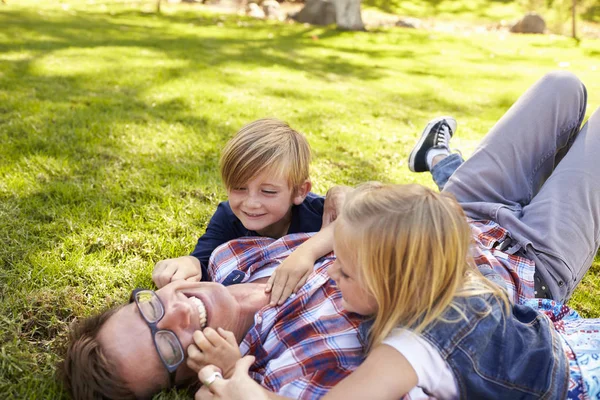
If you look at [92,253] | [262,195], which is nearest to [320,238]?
[262,195]

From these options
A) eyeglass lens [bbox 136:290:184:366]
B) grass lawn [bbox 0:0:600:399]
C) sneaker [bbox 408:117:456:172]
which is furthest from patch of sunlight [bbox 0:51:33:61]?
eyeglass lens [bbox 136:290:184:366]

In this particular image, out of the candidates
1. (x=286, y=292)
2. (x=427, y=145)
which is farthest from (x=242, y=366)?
(x=427, y=145)

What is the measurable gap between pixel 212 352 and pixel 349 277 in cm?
61

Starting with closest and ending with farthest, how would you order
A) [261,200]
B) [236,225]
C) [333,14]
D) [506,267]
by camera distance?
[506,267] < [261,200] < [236,225] < [333,14]

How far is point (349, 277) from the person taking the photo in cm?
185

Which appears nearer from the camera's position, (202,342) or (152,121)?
(202,342)

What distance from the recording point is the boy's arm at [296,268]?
2391 mm

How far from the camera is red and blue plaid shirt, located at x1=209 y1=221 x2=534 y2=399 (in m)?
2.01

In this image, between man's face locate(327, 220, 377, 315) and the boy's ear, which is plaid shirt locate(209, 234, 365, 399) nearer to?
man's face locate(327, 220, 377, 315)

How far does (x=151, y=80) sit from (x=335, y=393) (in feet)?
21.0

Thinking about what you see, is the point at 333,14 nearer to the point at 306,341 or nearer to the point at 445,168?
the point at 445,168

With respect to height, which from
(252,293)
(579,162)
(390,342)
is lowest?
(252,293)

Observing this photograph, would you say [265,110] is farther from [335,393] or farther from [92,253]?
[335,393]

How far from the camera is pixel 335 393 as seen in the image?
171 centimetres
